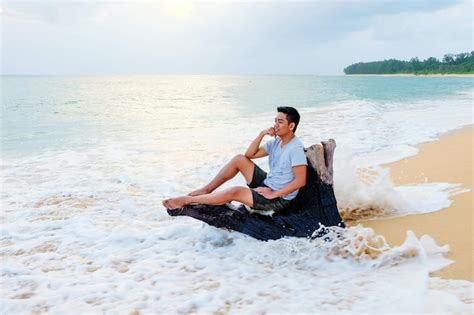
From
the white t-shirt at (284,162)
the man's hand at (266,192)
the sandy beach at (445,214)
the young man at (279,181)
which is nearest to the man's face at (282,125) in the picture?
the young man at (279,181)

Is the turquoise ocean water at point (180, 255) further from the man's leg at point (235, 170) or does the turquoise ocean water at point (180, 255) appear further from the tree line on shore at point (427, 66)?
the tree line on shore at point (427, 66)

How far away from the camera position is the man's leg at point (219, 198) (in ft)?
16.1

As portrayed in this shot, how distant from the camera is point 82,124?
778 inches

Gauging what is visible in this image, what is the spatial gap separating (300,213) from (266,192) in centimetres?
43

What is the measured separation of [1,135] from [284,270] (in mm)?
15332

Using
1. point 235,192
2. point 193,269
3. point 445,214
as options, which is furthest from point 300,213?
point 445,214

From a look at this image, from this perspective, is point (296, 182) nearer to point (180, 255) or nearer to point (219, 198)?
point (219, 198)

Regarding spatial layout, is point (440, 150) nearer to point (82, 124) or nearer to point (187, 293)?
point (187, 293)

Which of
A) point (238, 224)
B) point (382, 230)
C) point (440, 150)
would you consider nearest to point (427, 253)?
point (382, 230)

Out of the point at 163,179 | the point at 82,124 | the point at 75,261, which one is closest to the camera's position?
the point at 75,261

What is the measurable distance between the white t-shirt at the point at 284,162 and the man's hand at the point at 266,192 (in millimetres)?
68

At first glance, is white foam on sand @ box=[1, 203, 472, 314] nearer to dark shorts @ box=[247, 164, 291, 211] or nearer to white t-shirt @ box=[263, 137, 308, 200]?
dark shorts @ box=[247, 164, 291, 211]

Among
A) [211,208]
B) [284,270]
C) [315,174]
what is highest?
[315,174]

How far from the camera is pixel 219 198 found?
4945 millimetres
